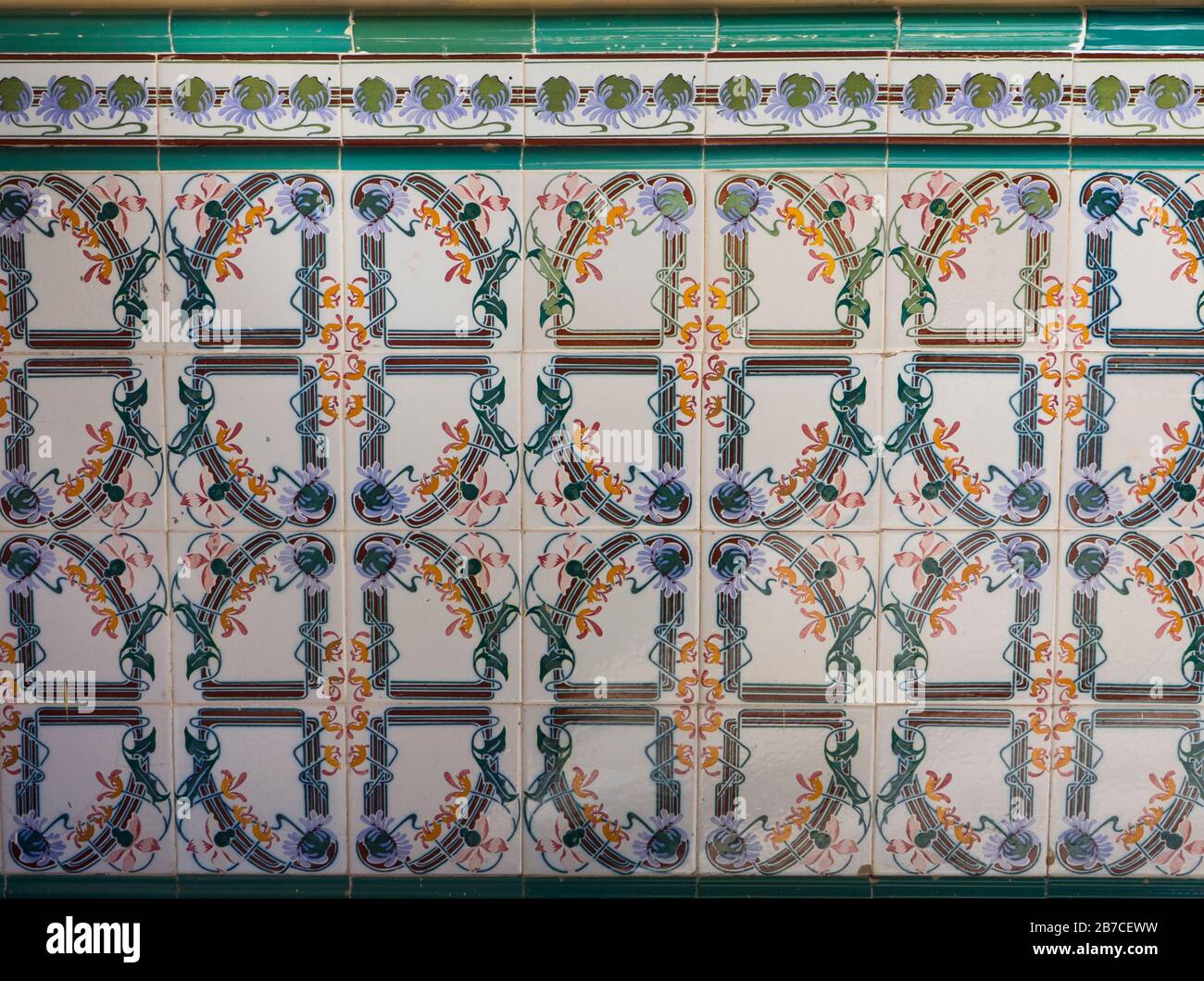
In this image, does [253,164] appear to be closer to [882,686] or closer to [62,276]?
[62,276]

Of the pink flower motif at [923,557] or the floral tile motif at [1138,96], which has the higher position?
the floral tile motif at [1138,96]

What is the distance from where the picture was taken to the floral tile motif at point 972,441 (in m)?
1.12

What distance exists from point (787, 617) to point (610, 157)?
62 centimetres

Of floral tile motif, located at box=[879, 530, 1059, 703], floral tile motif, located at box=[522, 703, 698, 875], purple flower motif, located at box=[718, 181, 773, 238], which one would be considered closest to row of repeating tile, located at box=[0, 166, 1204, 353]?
purple flower motif, located at box=[718, 181, 773, 238]

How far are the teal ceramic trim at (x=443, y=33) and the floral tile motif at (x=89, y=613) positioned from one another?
27.0 inches

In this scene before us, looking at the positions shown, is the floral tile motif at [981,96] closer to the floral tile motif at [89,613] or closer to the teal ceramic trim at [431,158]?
the teal ceramic trim at [431,158]

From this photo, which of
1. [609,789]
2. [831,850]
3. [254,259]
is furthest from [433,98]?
[831,850]

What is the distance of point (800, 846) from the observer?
3.77ft

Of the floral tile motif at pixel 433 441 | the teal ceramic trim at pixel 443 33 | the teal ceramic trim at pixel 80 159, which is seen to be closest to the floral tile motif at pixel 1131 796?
the floral tile motif at pixel 433 441

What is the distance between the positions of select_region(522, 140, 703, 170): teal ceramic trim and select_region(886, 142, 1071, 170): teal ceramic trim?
0.25 meters

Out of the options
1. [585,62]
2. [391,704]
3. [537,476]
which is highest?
[585,62]

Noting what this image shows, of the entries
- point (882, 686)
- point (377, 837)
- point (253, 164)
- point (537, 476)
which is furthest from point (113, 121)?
point (882, 686)

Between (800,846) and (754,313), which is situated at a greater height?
(754,313)

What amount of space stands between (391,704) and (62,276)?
68cm
